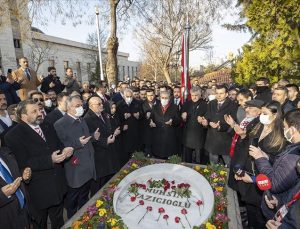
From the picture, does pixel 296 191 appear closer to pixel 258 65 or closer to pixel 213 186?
pixel 213 186

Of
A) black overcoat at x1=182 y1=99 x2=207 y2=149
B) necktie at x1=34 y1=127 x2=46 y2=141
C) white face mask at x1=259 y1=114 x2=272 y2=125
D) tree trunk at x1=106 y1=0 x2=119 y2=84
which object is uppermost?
tree trunk at x1=106 y1=0 x2=119 y2=84

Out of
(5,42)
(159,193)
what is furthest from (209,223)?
(5,42)

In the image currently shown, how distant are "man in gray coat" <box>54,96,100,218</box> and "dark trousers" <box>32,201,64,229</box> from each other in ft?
1.17

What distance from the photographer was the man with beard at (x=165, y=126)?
671cm

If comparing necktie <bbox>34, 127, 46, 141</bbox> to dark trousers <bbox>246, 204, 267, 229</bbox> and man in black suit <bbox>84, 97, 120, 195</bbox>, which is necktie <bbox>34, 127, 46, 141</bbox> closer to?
man in black suit <bbox>84, 97, 120, 195</bbox>

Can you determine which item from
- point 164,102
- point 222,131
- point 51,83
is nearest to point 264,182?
point 222,131

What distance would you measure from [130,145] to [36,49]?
27649 mm

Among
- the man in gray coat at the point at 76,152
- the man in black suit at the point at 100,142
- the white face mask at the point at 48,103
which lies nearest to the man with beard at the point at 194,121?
the man in black suit at the point at 100,142

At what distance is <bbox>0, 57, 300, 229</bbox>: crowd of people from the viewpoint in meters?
2.95

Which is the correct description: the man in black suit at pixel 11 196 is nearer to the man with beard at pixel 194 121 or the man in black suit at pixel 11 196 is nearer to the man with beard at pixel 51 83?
the man with beard at pixel 194 121

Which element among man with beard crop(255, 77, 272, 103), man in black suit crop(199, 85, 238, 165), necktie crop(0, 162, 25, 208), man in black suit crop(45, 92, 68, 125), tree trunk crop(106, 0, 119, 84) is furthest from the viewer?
tree trunk crop(106, 0, 119, 84)

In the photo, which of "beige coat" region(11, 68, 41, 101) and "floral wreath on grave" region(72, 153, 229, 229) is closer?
"floral wreath on grave" region(72, 153, 229, 229)

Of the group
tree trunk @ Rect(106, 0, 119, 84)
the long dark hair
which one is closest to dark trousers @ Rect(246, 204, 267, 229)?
the long dark hair

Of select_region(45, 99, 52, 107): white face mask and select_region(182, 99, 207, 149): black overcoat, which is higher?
select_region(45, 99, 52, 107): white face mask
